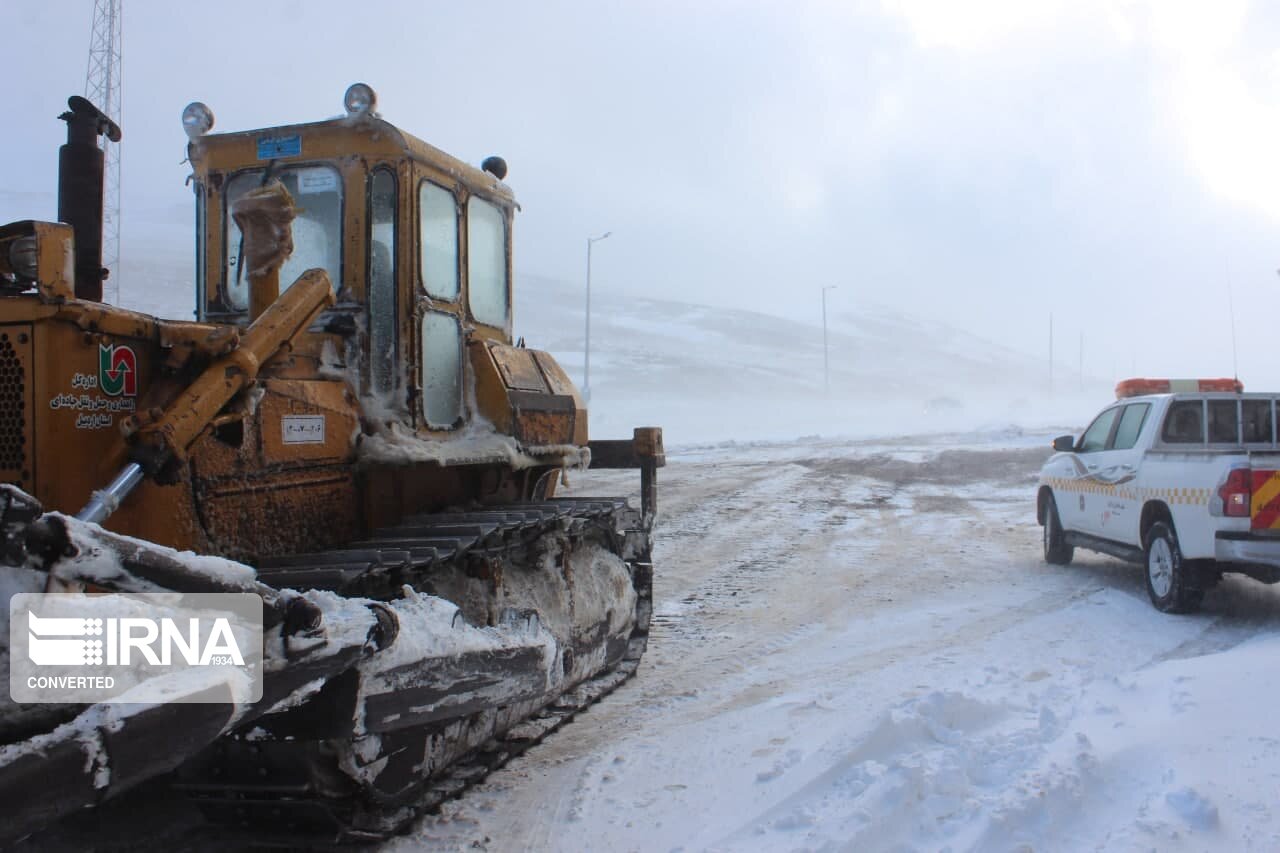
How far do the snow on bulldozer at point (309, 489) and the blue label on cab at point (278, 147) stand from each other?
0.05ft

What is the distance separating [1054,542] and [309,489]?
327 inches

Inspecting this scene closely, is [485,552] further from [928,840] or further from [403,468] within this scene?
[928,840]

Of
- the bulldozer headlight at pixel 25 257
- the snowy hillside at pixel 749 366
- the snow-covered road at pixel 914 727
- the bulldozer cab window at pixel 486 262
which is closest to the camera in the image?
the bulldozer headlight at pixel 25 257

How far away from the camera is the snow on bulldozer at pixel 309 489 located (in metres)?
2.68

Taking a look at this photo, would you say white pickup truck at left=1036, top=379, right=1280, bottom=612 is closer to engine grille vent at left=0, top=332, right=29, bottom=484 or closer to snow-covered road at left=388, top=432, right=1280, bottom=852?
snow-covered road at left=388, top=432, right=1280, bottom=852

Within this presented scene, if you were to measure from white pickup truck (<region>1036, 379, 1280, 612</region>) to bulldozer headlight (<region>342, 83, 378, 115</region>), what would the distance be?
6.33 meters

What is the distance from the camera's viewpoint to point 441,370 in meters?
5.31

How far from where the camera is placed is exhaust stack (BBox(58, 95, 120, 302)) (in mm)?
4043

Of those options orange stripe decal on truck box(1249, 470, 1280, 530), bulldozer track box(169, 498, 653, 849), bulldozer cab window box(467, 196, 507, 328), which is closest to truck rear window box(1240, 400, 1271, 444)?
orange stripe decal on truck box(1249, 470, 1280, 530)

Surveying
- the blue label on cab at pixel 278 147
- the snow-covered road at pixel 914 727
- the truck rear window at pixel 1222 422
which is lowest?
the snow-covered road at pixel 914 727

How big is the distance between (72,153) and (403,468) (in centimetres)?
188

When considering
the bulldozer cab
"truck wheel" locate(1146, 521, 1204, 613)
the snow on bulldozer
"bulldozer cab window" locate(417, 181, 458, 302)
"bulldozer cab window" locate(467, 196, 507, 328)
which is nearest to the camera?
the snow on bulldozer

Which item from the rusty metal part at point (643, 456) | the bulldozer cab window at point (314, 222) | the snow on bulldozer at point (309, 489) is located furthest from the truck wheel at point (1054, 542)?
the bulldozer cab window at point (314, 222)

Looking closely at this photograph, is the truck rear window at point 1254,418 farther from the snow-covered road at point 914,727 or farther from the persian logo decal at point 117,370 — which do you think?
the persian logo decal at point 117,370
